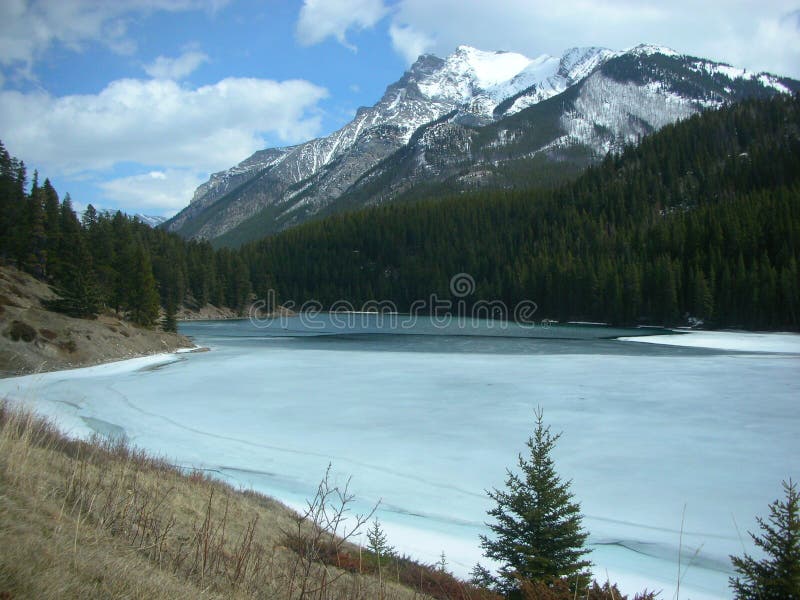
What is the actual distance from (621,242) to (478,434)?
93.6 meters

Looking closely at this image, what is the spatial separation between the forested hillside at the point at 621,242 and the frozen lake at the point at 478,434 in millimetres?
43290

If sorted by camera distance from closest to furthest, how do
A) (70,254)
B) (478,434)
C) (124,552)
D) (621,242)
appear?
(124,552)
(478,434)
(70,254)
(621,242)

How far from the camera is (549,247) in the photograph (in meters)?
118

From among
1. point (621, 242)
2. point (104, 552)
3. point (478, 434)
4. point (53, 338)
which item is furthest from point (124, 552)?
point (621, 242)

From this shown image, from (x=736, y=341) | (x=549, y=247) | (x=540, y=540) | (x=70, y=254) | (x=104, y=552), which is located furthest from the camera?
(x=549, y=247)

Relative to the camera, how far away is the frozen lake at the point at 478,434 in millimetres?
10914

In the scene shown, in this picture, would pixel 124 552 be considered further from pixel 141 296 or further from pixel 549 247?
pixel 549 247

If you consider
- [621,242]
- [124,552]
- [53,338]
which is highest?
[621,242]

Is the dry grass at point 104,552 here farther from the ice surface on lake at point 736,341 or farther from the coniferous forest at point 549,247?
the ice surface on lake at point 736,341

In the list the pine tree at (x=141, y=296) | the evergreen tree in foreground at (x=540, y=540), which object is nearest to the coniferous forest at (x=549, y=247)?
the pine tree at (x=141, y=296)

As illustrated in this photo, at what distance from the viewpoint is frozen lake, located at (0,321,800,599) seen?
10.9 meters

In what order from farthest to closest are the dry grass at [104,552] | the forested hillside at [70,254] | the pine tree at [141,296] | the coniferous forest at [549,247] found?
the coniferous forest at [549,247] < the pine tree at [141,296] < the forested hillside at [70,254] < the dry grass at [104,552]

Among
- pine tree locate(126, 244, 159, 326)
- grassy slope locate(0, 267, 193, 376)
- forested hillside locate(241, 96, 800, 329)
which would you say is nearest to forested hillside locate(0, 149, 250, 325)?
pine tree locate(126, 244, 159, 326)

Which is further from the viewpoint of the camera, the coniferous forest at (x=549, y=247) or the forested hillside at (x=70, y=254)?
the coniferous forest at (x=549, y=247)
